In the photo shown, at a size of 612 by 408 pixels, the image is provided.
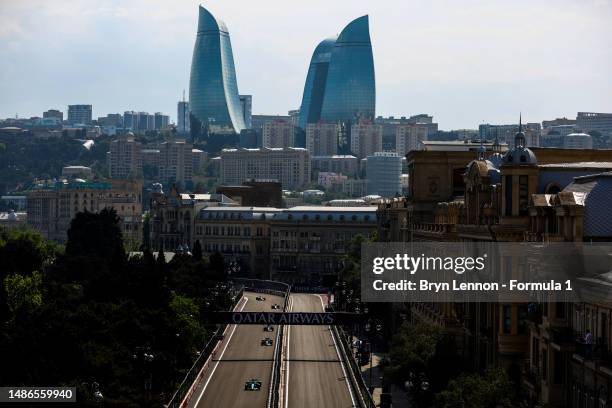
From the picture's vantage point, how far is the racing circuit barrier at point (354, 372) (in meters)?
84.2

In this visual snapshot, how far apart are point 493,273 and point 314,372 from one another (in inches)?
1294

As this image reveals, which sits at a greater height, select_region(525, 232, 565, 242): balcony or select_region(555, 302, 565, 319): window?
select_region(525, 232, 565, 242): balcony

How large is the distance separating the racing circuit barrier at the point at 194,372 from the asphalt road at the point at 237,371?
50 cm

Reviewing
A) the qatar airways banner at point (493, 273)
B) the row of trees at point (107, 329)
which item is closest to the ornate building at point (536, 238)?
the qatar airways banner at point (493, 273)

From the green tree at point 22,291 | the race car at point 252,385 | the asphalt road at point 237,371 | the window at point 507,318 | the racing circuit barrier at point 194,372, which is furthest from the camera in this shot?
the green tree at point 22,291

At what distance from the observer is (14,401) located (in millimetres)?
62188

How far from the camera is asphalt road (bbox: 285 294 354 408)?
3514 inches

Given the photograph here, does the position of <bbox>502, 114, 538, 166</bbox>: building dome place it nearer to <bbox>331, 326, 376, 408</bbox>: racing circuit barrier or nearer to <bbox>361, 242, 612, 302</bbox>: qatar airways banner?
<bbox>361, 242, 612, 302</bbox>: qatar airways banner

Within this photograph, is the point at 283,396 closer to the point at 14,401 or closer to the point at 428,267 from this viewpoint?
the point at 428,267

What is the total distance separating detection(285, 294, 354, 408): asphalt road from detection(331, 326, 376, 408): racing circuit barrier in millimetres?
533

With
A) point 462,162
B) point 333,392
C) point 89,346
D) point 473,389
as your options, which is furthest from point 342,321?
point 473,389

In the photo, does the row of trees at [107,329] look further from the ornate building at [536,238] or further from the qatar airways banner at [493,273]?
the ornate building at [536,238]

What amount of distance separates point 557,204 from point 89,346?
26469mm

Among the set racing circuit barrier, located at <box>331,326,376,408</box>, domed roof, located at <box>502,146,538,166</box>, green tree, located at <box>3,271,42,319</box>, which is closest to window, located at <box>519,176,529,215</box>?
domed roof, located at <box>502,146,538,166</box>
